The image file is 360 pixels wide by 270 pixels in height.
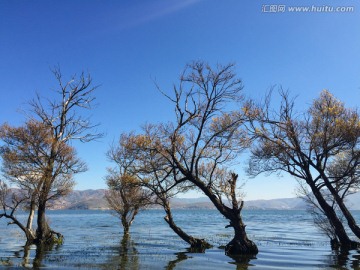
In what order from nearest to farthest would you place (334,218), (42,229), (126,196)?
(334,218) < (42,229) < (126,196)

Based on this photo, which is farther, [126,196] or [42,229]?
[126,196]

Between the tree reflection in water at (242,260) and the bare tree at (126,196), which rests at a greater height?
the bare tree at (126,196)

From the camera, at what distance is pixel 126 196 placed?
1607 inches

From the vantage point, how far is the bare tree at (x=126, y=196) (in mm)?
28828

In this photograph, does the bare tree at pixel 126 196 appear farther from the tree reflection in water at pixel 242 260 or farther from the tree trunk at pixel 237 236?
the tree reflection in water at pixel 242 260

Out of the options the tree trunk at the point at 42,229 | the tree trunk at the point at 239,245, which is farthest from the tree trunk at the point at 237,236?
the tree trunk at the point at 42,229

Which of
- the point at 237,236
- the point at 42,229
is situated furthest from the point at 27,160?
the point at 237,236

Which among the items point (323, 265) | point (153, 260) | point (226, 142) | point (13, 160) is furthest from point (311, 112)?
point (13, 160)

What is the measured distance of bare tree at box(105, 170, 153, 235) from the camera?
2883 centimetres

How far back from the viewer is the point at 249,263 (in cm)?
2008

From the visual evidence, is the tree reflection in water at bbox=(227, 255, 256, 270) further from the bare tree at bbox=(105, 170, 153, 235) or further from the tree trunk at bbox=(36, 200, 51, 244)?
the tree trunk at bbox=(36, 200, 51, 244)

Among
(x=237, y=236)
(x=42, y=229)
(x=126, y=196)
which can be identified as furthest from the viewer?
(x=126, y=196)

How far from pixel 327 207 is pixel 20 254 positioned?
2396 centimetres

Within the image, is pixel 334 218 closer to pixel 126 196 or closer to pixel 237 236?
pixel 237 236
